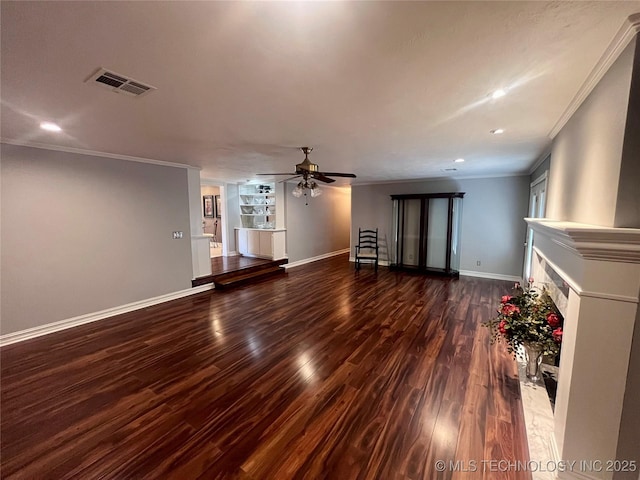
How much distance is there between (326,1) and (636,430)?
2419 mm

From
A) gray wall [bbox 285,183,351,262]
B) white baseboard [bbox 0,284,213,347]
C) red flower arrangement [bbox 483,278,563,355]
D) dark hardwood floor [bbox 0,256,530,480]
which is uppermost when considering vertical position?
gray wall [bbox 285,183,351,262]

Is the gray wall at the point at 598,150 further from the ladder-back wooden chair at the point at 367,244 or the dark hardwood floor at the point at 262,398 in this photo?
the ladder-back wooden chair at the point at 367,244

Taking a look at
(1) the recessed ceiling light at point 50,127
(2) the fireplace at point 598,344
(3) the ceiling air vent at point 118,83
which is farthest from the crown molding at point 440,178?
(1) the recessed ceiling light at point 50,127

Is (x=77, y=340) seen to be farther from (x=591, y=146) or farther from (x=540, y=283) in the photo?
(x=540, y=283)

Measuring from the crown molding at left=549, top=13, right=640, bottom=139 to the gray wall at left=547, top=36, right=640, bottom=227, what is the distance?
0.10 feet

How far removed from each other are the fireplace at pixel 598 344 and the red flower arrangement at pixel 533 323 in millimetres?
764

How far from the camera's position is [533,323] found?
2.20 m

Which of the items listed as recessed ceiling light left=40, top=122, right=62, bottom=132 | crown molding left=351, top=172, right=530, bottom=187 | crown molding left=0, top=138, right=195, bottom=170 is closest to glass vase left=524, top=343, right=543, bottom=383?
crown molding left=351, top=172, right=530, bottom=187

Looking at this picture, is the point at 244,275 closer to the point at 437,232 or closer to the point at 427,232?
the point at 427,232

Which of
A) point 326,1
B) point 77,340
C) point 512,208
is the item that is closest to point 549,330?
point 326,1

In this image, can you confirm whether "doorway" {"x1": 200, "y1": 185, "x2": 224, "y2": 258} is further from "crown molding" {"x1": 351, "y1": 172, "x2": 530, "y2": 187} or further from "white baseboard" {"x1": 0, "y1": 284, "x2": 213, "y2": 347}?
"crown molding" {"x1": 351, "y1": 172, "x2": 530, "y2": 187}

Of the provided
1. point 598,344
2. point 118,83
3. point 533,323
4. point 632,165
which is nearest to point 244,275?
point 118,83

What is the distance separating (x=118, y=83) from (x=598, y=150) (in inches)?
123

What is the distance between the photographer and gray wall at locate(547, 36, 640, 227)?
1.33 m
